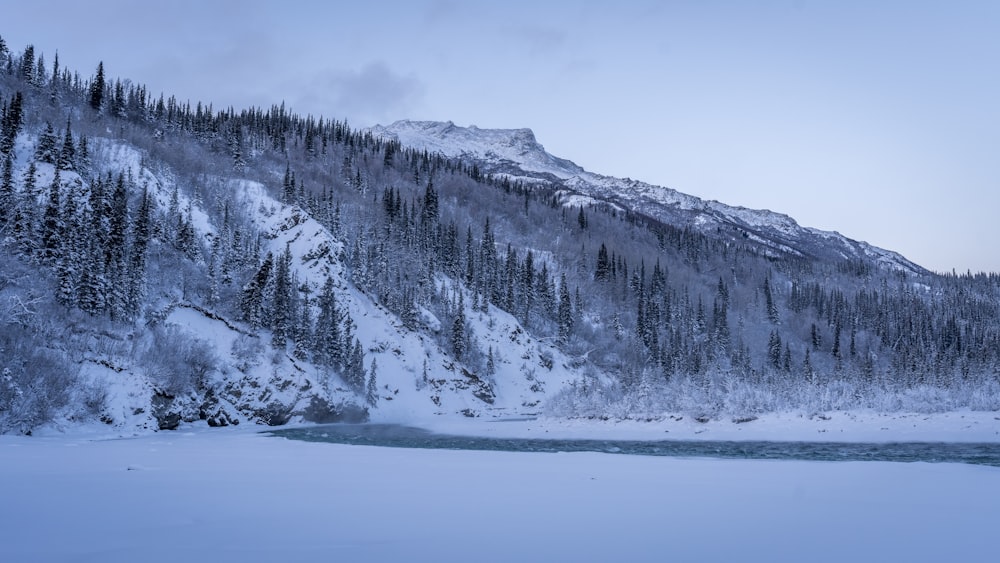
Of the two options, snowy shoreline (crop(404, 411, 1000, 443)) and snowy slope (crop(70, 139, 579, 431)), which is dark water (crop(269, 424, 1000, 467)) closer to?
snowy shoreline (crop(404, 411, 1000, 443))

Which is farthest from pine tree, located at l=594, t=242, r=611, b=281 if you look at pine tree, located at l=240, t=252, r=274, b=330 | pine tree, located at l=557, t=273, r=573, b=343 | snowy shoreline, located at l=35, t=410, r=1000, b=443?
snowy shoreline, located at l=35, t=410, r=1000, b=443

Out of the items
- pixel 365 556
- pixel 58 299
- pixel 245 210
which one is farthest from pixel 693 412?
pixel 245 210

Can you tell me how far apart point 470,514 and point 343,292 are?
66.6 metres

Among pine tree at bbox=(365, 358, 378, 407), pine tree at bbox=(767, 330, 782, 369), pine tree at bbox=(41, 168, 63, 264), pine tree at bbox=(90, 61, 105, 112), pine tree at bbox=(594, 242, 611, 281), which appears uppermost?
pine tree at bbox=(90, 61, 105, 112)

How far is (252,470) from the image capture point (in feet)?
40.1

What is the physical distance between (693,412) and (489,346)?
142 feet

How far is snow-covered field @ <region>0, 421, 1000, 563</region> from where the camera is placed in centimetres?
566

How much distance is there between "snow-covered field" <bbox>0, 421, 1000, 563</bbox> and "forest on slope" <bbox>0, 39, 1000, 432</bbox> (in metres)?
25.3

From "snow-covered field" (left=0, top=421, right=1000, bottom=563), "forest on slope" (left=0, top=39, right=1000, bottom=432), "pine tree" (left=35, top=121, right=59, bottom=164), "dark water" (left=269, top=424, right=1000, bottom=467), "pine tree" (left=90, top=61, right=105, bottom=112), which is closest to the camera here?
"snow-covered field" (left=0, top=421, right=1000, bottom=563)

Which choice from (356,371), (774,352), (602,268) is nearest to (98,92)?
(356,371)

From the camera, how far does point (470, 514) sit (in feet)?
25.1

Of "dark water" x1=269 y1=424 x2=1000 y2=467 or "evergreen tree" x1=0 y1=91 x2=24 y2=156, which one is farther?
"evergreen tree" x1=0 y1=91 x2=24 y2=156

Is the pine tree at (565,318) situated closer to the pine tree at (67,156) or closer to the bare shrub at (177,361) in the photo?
the bare shrub at (177,361)

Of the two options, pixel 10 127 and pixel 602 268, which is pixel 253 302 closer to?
pixel 10 127
